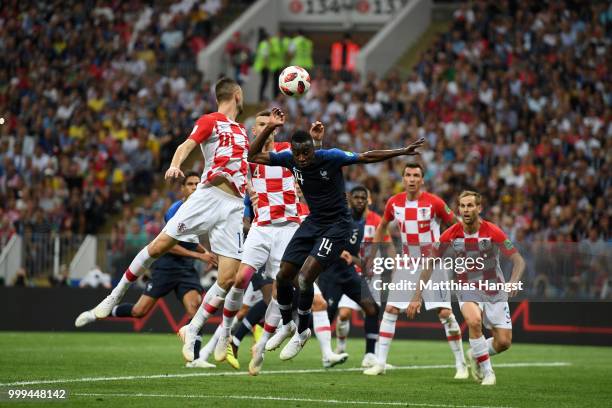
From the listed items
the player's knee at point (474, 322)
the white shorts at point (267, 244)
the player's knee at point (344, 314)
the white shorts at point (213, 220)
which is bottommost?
the player's knee at point (344, 314)

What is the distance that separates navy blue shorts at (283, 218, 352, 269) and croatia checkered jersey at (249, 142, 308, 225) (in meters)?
1.44

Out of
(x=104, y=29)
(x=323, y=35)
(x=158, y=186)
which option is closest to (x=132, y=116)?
(x=158, y=186)

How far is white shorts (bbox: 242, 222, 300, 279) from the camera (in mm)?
13922

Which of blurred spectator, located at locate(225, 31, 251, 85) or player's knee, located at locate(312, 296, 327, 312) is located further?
blurred spectator, located at locate(225, 31, 251, 85)

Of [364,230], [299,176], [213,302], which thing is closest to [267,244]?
[213,302]

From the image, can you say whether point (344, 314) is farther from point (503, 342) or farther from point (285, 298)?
point (285, 298)

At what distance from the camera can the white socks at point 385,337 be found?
47.9 ft

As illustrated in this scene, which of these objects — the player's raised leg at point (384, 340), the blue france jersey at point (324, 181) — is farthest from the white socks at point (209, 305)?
the player's raised leg at point (384, 340)

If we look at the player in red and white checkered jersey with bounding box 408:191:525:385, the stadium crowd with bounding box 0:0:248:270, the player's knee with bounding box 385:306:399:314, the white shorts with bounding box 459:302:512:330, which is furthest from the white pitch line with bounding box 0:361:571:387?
the stadium crowd with bounding box 0:0:248:270

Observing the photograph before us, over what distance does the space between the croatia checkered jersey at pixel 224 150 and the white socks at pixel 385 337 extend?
309cm

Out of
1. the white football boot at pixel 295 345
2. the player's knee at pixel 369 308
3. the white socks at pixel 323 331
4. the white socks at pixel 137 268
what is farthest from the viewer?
the player's knee at pixel 369 308

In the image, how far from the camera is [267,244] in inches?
553

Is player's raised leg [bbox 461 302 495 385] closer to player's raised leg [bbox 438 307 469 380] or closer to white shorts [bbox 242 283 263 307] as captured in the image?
player's raised leg [bbox 438 307 469 380]

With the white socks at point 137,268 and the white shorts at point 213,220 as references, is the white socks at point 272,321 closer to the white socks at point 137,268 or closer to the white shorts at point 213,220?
the white shorts at point 213,220
